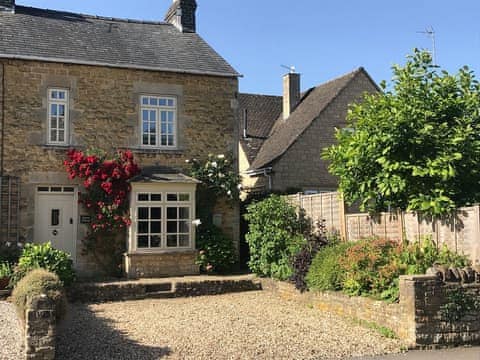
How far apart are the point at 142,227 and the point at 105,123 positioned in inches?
123

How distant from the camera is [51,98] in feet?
49.0

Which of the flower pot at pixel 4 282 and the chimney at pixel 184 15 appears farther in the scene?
the chimney at pixel 184 15

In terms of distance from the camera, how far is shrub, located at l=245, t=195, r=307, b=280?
13.3 metres

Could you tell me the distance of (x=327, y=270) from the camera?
10828 mm

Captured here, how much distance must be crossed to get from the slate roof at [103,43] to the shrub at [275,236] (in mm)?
4905

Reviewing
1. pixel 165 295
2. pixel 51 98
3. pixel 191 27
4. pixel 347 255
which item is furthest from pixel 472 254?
pixel 191 27

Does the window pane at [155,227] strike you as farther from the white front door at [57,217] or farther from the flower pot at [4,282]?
the flower pot at [4,282]

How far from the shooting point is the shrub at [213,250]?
Answer: 1533 centimetres

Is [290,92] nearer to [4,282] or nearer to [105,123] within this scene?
[105,123]

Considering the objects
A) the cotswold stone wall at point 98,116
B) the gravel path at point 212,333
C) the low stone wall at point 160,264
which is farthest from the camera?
the low stone wall at point 160,264

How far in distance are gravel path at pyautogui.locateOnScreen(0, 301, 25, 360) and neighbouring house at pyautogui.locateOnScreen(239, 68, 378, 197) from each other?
10591 mm

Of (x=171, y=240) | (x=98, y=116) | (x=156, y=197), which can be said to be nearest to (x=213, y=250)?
(x=171, y=240)

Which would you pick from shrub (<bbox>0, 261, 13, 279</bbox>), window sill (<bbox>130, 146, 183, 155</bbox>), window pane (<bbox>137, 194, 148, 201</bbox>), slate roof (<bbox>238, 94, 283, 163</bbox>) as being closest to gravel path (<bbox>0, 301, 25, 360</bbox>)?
shrub (<bbox>0, 261, 13, 279</bbox>)

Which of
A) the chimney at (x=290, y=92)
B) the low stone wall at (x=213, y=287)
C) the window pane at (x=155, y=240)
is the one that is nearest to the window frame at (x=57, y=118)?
the window pane at (x=155, y=240)
